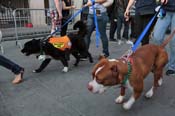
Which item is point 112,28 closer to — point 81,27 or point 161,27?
point 81,27

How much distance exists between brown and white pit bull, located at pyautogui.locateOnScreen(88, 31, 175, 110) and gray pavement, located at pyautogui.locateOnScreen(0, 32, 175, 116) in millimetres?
210

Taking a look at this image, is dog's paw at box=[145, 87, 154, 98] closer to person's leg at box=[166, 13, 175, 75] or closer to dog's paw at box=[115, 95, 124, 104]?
dog's paw at box=[115, 95, 124, 104]

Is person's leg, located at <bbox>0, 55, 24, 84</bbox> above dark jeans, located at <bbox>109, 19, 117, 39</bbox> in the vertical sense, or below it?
below

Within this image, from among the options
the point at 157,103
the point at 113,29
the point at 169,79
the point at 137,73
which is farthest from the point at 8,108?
the point at 113,29

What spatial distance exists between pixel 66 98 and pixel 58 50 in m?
1.39

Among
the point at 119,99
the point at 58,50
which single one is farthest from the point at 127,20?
the point at 119,99

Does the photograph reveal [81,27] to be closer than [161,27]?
No

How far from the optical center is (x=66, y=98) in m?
4.07

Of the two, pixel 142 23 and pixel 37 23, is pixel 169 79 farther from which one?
pixel 37 23

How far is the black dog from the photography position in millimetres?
5055

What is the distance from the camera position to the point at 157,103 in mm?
3822

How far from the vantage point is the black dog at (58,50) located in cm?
505

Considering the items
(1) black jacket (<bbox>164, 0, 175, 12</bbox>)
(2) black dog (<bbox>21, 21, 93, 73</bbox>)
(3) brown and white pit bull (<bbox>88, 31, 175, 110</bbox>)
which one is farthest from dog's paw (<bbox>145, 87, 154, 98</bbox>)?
(2) black dog (<bbox>21, 21, 93, 73</bbox>)

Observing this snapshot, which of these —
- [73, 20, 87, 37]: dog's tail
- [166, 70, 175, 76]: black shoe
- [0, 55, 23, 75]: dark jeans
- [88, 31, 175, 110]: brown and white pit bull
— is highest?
[73, 20, 87, 37]: dog's tail
